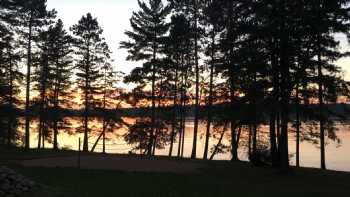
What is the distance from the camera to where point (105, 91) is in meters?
45.5

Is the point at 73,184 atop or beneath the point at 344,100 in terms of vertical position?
beneath

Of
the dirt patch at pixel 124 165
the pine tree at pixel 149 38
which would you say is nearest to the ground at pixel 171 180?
the dirt patch at pixel 124 165

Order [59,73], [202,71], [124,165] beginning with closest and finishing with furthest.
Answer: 1. [124,165]
2. [202,71]
3. [59,73]

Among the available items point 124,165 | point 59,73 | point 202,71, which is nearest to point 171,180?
point 124,165

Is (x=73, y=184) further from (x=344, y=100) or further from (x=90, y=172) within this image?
(x=344, y=100)

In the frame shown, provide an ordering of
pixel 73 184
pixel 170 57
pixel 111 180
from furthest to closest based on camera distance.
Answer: pixel 170 57, pixel 111 180, pixel 73 184

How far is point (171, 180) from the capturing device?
1809cm

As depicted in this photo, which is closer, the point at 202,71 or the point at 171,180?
the point at 171,180

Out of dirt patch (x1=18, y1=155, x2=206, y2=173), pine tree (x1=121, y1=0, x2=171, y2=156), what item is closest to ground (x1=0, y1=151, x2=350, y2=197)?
dirt patch (x1=18, y1=155, x2=206, y2=173)

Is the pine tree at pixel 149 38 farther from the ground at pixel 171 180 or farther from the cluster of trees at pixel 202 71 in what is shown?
the ground at pixel 171 180

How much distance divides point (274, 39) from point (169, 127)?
76.0 feet

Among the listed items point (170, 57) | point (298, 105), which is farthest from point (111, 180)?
point (170, 57)

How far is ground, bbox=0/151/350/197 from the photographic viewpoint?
1507 cm

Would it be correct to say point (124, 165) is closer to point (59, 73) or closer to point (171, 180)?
point (171, 180)
